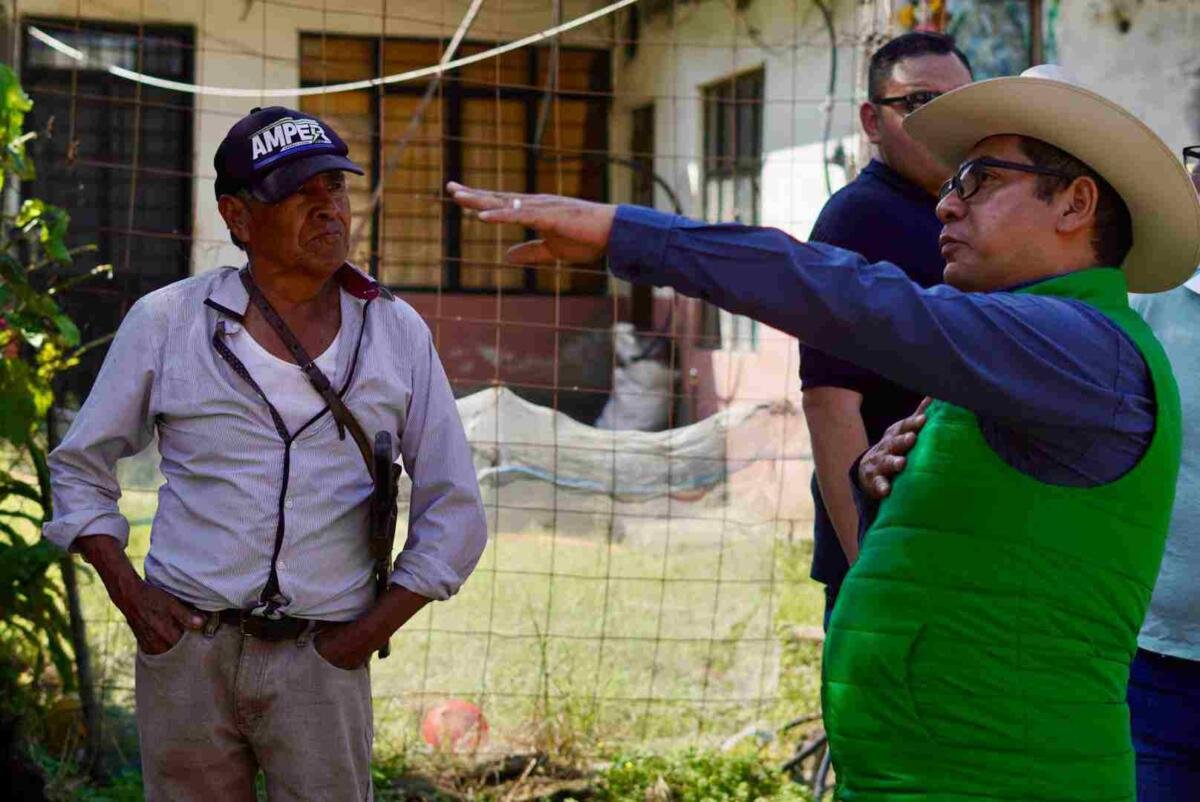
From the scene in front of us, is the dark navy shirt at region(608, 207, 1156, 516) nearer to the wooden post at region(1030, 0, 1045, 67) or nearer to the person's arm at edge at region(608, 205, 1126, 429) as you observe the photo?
the person's arm at edge at region(608, 205, 1126, 429)

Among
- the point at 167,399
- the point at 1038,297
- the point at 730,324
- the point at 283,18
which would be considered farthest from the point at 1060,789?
the point at 283,18

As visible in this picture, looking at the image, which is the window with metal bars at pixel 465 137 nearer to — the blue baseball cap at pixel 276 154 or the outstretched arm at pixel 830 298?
the blue baseball cap at pixel 276 154

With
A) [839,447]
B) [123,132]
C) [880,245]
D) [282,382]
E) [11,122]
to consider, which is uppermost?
[123,132]

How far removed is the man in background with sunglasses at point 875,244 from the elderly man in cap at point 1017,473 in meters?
0.99

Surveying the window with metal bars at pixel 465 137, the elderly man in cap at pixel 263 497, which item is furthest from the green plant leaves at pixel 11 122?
the window with metal bars at pixel 465 137

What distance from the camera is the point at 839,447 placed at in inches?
134

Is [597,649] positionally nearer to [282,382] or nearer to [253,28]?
[282,382]

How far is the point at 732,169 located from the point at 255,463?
9.59 metres

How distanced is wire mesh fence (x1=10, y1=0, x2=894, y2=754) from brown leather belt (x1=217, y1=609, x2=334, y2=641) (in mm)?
1840

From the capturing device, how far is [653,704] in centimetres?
616

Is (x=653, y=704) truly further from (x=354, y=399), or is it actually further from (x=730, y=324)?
(x=730, y=324)

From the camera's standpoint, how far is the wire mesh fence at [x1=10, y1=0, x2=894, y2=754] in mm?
5988

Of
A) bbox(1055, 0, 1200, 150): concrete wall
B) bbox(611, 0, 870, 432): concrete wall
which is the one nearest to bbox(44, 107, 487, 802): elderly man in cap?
bbox(611, 0, 870, 432): concrete wall

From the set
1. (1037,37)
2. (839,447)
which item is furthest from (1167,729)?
(1037,37)
